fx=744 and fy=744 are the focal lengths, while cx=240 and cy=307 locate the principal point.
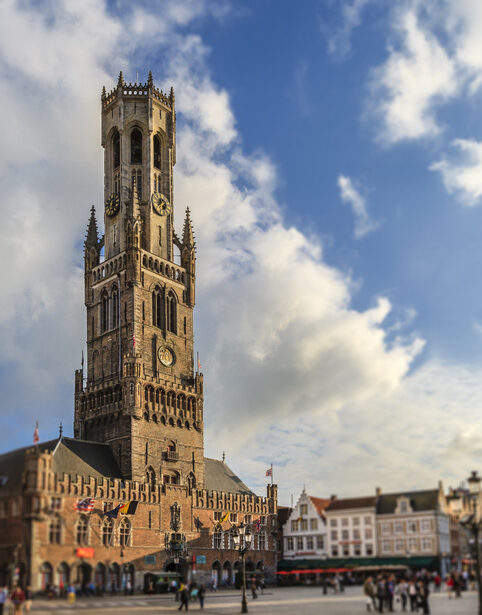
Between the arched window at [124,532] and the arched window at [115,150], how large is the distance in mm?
49505

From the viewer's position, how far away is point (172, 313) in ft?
315

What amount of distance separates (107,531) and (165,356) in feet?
84.9

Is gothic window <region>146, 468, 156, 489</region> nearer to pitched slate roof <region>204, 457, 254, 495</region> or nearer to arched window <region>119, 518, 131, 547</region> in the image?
arched window <region>119, 518, 131, 547</region>

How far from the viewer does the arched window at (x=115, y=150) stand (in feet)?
335

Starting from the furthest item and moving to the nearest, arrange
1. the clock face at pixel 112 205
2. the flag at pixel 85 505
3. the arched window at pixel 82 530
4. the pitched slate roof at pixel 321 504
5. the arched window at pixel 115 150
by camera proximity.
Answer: the arched window at pixel 115 150 → the clock face at pixel 112 205 → the arched window at pixel 82 530 → the flag at pixel 85 505 → the pitched slate roof at pixel 321 504

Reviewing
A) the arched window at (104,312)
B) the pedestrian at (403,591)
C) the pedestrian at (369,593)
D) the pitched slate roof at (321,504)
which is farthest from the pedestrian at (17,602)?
the arched window at (104,312)

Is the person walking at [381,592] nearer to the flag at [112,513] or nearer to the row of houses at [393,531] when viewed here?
the row of houses at [393,531]

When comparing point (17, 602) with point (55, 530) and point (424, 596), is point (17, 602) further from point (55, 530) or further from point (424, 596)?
point (424, 596)

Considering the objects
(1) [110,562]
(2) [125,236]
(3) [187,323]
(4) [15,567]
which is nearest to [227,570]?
(1) [110,562]

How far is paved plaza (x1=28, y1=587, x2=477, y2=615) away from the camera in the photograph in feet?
123

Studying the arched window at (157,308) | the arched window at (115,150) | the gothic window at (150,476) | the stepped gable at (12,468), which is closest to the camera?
the stepped gable at (12,468)

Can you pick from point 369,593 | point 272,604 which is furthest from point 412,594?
point 272,604

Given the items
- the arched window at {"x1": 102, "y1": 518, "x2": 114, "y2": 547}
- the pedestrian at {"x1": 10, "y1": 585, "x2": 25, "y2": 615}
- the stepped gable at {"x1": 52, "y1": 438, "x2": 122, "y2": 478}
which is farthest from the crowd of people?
the stepped gable at {"x1": 52, "y1": 438, "x2": 122, "y2": 478}

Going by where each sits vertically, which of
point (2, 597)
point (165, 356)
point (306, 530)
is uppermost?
point (165, 356)
